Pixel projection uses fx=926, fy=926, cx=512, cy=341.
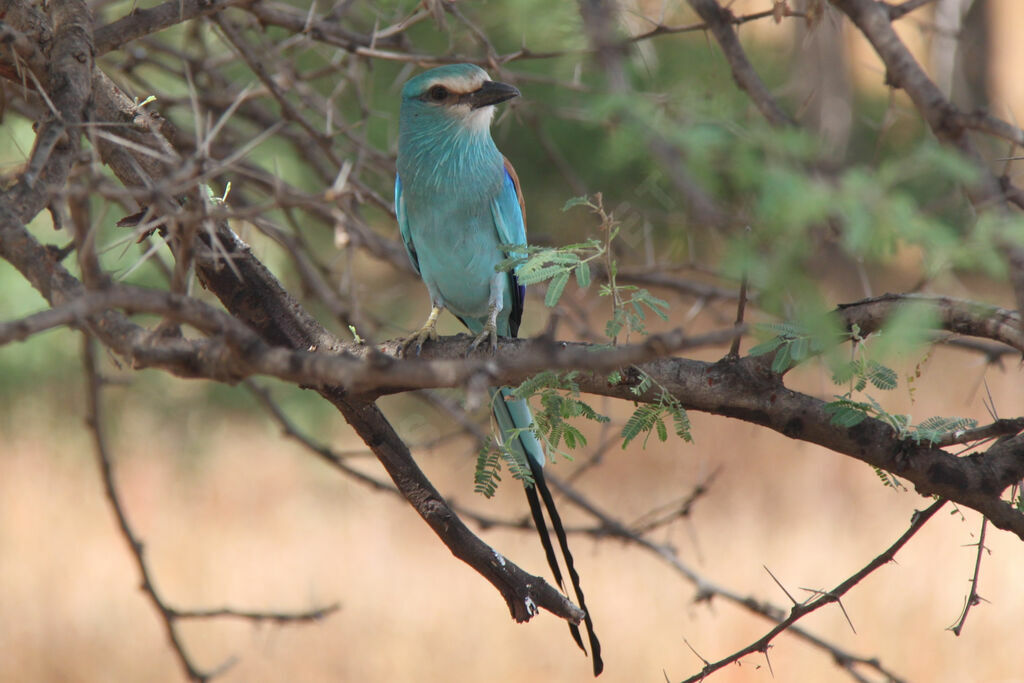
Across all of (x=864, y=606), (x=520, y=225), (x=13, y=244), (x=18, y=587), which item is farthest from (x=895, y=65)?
(x=18, y=587)

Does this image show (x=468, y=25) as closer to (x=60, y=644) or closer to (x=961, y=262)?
(x=961, y=262)

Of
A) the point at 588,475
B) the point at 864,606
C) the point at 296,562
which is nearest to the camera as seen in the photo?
the point at 864,606

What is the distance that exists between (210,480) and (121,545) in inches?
34.9

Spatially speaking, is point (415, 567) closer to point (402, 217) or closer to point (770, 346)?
point (402, 217)

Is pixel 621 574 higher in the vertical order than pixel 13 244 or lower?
lower

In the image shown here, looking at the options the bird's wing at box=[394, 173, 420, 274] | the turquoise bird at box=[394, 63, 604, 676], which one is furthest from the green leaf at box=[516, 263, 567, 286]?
the bird's wing at box=[394, 173, 420, 274]

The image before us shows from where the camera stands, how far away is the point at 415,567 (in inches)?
253

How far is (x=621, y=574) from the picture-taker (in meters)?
6.00

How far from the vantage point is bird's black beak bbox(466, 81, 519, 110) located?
2521 millimetres

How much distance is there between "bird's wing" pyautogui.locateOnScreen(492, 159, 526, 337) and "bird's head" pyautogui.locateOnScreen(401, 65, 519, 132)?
0.19m

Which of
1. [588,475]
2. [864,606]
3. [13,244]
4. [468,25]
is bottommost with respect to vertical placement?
[588,475]

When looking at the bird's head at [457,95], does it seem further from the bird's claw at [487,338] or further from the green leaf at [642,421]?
the green leaf at [642,421]

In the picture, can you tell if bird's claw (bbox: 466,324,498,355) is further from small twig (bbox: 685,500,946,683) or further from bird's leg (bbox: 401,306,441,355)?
small twig (bbox: 685,500,946,683)

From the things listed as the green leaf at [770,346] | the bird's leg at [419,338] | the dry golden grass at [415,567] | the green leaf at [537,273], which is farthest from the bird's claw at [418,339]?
the dry golden grass at [415,567]
